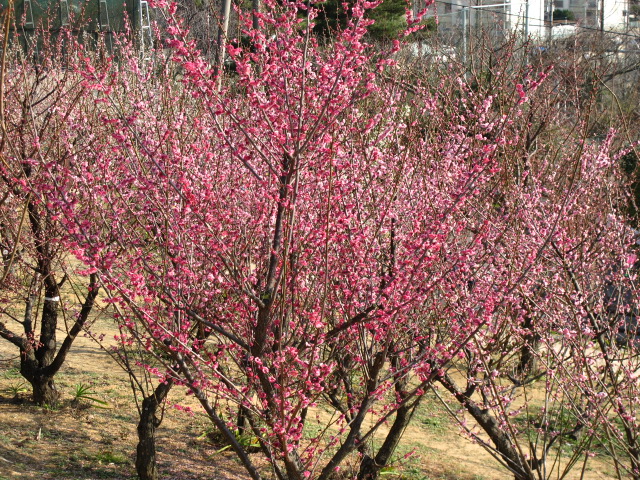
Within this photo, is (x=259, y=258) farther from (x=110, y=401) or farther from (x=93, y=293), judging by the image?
(x=110, y=401)

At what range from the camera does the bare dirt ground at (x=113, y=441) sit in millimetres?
6594

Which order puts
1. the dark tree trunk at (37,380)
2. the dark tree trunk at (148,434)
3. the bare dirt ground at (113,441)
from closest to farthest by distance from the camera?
the dark tree trunk at (148,434) → the bare dirt ground at (113,441) → the dark tree trunk at (37,380)

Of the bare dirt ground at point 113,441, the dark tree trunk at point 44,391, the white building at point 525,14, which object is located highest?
the white building at point 525,14

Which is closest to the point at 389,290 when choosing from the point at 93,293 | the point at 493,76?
the point at 93,293

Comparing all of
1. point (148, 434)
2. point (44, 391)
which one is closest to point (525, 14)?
point (44, 391)

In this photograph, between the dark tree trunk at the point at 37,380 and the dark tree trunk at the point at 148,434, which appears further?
the dark tree trunk at the point at 37,380

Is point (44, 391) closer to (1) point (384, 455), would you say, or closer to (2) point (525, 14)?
(1) point (384, 455)

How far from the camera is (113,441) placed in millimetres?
7367

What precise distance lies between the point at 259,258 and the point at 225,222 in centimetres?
69

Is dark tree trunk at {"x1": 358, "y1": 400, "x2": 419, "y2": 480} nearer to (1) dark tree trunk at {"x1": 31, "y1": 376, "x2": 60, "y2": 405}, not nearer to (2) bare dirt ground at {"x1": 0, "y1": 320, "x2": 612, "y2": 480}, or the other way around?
(2) bare dirt ground at {"x1": 0, "y1": 320, "x2": 612, "y2": 480}

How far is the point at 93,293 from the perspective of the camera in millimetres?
6426

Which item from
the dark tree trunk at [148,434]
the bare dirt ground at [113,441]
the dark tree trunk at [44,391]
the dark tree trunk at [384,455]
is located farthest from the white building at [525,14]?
the dark tree trunk at [148,434]

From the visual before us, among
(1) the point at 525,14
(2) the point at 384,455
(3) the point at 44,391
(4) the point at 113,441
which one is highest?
(1) the point at 525,14

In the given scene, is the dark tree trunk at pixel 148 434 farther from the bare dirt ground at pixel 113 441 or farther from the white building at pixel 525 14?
the white building at pixel 525 14
